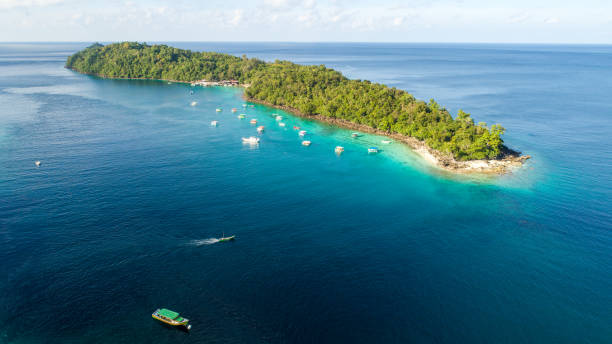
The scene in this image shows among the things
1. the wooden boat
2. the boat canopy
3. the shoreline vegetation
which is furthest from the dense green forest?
the boat canopy

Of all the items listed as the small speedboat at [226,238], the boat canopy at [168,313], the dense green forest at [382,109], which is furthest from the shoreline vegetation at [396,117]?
the boat canopy at [168,313]

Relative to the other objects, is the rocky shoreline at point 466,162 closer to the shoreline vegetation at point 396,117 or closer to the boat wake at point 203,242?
the shoreline vegetation at point 396,117

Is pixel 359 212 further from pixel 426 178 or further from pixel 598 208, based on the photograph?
pixel 598 208

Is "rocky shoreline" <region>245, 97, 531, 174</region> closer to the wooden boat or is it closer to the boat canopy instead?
the wooden boat

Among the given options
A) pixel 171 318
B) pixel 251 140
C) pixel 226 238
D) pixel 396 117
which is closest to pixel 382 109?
pixel 396 117

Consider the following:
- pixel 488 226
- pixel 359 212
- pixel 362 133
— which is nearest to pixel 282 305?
pixel 359 212

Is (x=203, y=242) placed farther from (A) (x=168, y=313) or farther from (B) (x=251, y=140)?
(B) (x=251, y=140)

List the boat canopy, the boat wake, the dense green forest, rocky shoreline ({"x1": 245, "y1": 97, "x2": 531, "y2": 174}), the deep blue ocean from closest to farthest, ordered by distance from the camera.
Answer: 1. the boat canopy
2. the deep blue ocean
3. the boat wake
4. rocky shoreline ({"x1": 245, "y1": 97, "x2": 531, "y2": 174})
5. the dense green forest
